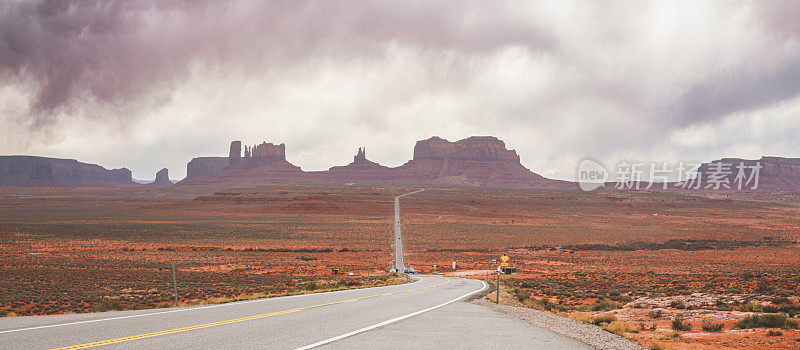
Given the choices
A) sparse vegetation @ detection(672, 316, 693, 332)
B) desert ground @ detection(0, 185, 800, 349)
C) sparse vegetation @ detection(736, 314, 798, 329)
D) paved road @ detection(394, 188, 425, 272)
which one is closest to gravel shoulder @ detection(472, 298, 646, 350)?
desert ground @ detection(0, 185, 800, 349)

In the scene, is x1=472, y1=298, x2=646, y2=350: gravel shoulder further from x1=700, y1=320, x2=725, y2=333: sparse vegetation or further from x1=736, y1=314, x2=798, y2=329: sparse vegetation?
x1=736, y1=314, x2=798, y2=329: sparse vegetation

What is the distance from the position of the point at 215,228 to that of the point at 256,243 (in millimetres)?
19168

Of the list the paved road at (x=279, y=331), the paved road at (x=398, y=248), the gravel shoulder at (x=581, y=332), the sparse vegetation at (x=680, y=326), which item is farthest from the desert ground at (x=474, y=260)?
the paved road at (x=279, y=331)

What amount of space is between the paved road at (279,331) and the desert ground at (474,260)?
10.8ft

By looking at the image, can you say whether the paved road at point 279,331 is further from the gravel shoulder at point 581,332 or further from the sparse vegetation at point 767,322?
the sparse vegetation at point 767,322

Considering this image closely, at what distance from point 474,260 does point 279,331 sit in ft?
134

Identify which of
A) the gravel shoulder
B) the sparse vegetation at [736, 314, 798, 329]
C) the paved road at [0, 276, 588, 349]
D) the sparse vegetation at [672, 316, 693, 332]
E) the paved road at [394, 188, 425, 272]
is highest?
the paved road at [0, 276, 588, 349]

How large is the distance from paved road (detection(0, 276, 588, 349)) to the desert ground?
3279 millimetres

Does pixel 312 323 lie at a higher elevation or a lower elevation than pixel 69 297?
higher

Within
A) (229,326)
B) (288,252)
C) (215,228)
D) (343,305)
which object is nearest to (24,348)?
(229,326)

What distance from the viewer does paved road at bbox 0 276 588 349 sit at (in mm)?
7441

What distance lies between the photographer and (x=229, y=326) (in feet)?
30.0

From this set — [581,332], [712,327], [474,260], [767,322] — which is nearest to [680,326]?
[712,327]

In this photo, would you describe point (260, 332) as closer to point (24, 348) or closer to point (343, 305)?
point (24, 348)
